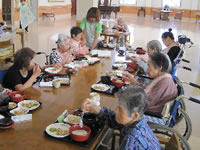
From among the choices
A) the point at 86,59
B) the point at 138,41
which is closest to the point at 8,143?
Result: the point at 86,59

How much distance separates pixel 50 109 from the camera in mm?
1958

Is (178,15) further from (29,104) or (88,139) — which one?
(88,139)

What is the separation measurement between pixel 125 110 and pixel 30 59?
1348 millimetres

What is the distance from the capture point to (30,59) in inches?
95.9

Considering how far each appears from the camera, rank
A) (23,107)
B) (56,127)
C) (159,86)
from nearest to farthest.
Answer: (56,127) < (23,107) < (159,86)

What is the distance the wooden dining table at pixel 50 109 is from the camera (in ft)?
4.88

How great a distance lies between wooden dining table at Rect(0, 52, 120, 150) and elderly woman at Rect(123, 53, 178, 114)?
404mm

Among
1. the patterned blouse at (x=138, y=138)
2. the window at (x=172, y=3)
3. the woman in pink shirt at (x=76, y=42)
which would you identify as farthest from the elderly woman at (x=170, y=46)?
the window at (x=172, y=3)

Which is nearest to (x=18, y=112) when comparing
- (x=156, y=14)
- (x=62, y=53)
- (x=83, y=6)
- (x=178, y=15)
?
(x=62, y=53)

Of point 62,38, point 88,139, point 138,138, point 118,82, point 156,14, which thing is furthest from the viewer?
point 156,14

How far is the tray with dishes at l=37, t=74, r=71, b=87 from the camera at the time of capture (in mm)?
2445

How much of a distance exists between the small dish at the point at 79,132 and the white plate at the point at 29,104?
1.52 ft

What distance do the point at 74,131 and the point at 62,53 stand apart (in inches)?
75.7

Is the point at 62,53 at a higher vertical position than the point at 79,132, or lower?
higher
